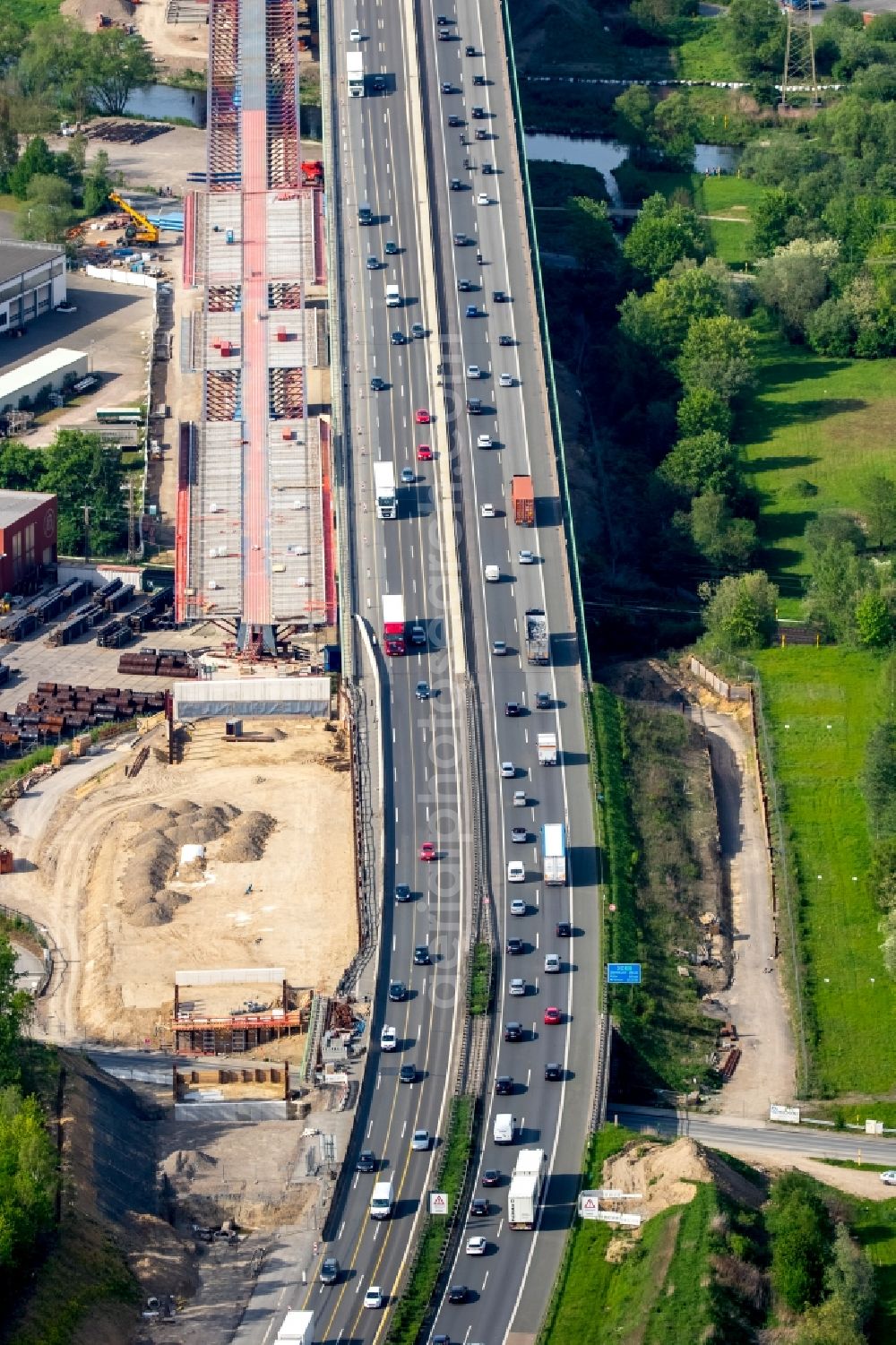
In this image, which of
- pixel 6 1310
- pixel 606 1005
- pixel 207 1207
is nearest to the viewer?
pixel 6 1310

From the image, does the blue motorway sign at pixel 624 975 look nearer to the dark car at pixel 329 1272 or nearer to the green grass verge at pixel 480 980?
the green grass verge at pixel 480 980

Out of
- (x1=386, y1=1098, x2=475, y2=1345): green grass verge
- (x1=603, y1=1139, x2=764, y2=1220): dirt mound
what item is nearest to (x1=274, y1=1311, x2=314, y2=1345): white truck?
(x1=386, y1=1098, x2=475, y2=1345): green grass verge

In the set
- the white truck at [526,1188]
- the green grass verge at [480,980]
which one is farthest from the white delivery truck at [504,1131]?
the green grass verge at [480,980]

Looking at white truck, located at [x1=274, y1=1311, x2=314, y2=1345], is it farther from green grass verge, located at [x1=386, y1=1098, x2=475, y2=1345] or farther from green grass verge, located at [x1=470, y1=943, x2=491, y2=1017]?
green grass verge, located at [x1=470, y1=943, x2=491, y2=1017]

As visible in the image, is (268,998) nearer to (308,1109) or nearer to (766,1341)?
(308,1109)

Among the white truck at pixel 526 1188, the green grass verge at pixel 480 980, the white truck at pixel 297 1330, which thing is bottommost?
the white truck at pixel 297 1330

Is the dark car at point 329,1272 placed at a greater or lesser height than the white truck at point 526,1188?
lesser

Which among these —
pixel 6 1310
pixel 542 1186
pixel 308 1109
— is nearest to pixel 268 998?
pixel 308 1109
